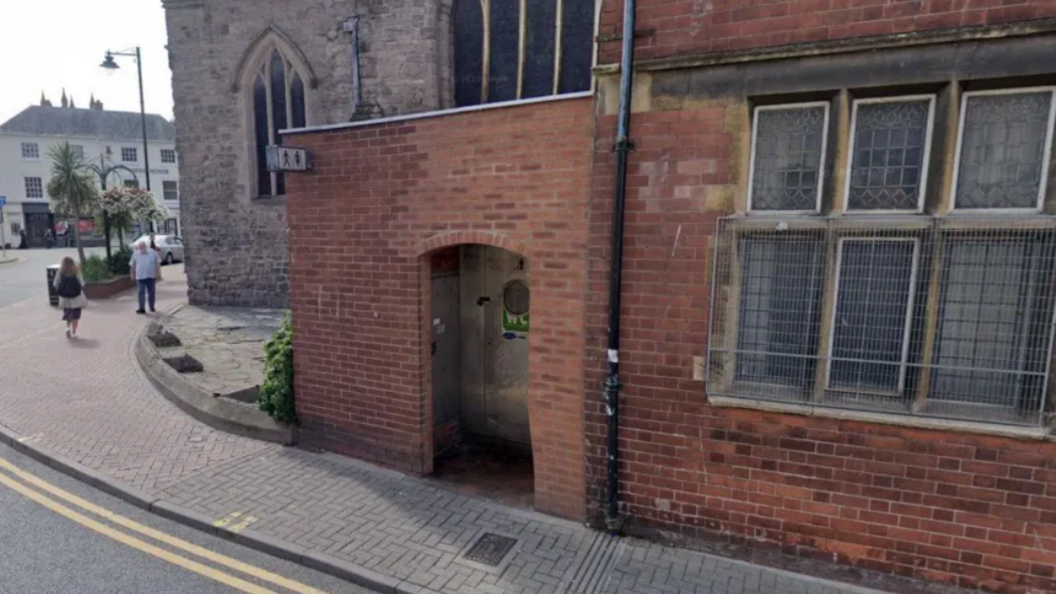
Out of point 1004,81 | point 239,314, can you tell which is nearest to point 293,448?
point 1004,81

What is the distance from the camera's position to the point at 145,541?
474 cm

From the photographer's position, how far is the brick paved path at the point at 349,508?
4.18m

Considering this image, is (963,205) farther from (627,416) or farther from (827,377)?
(627,416)

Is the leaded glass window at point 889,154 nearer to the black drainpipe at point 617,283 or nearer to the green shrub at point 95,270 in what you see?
the black drainpipe at point 617,283

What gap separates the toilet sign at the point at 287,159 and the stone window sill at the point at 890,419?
467cm

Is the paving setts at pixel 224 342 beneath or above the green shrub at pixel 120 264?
beneath

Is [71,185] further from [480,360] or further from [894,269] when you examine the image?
[894,269]

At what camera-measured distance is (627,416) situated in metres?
4.60

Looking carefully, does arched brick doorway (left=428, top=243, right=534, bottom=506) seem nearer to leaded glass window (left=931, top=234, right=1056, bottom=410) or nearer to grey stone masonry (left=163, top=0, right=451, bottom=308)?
leaded glass window (left=931, top=234, right=1056, bottom=410)

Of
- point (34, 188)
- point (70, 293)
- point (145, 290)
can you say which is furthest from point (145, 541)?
point (34, 188)

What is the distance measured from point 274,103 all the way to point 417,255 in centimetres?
1168

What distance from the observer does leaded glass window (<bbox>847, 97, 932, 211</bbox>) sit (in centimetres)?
377

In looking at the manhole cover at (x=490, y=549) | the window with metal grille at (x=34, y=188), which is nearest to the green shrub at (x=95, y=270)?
the manhole cover at (x=490, y=549)

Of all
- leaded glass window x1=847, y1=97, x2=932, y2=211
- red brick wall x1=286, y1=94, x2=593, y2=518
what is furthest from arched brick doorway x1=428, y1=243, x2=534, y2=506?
leaded glass window x1=847, y1=97, x2=932, y2=211
